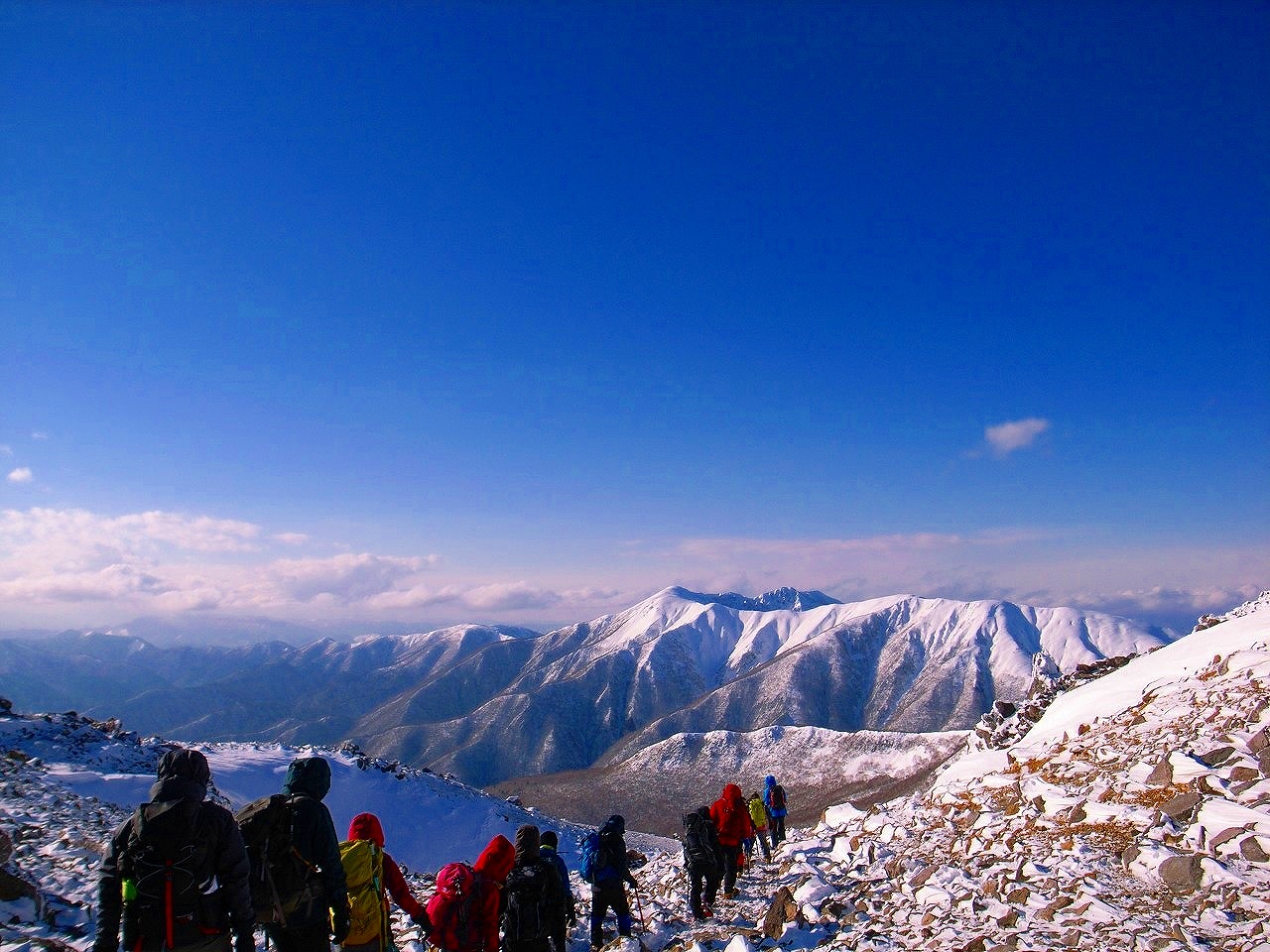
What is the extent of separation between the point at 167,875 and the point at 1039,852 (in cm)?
1234

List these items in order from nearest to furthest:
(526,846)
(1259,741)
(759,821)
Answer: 1. (526,846)
2. (1259,741)
3. (759,821)

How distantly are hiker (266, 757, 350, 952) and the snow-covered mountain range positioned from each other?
3.97 metres

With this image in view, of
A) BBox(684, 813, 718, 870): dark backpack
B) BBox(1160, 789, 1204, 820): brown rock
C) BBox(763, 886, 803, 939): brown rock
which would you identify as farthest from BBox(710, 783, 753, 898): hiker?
BBox(1160, 789, 1204, 820): brown rock

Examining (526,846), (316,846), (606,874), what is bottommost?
(606,874)

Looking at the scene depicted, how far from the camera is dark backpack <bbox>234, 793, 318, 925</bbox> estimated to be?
233 inches

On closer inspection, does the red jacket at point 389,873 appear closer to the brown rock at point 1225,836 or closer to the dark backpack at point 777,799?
the brown rock at point 1225,836

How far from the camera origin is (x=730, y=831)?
1373 cm

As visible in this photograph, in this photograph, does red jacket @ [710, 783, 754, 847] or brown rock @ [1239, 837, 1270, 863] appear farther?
red jacket @ [710, 783, 754, 847]

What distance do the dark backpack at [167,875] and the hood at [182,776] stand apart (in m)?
0.07

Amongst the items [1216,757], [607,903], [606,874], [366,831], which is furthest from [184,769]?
[1216,757]

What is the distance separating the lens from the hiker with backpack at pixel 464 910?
23.4ft

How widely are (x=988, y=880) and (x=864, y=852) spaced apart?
139 inches

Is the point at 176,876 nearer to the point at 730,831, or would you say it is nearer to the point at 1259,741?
the point at 730,831

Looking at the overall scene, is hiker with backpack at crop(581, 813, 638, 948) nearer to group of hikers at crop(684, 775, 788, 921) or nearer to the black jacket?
group of hikers at crop(684, 775, 788, 921)
